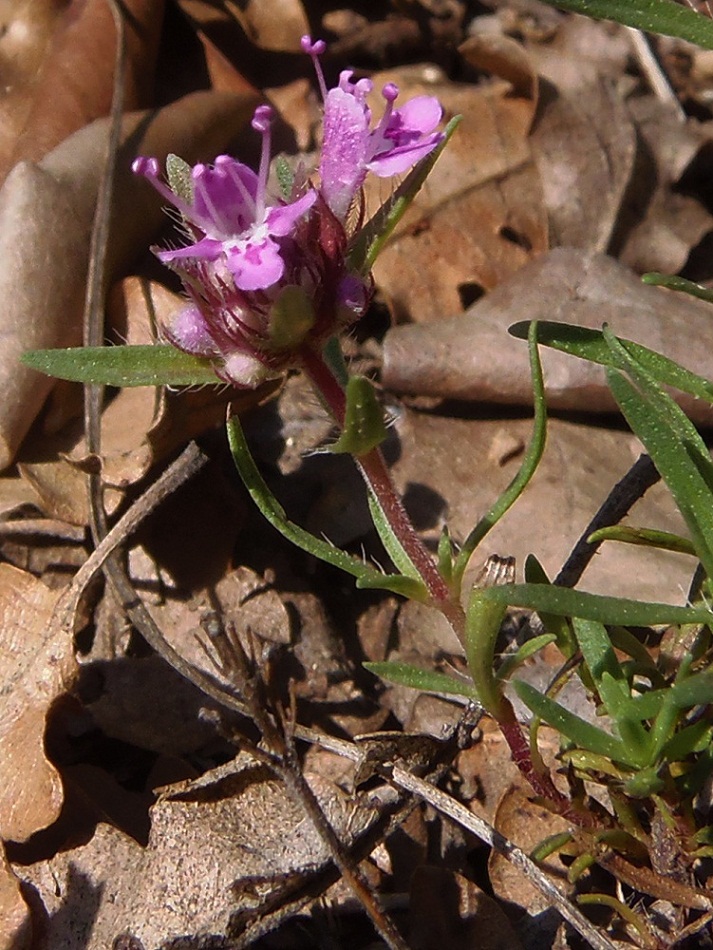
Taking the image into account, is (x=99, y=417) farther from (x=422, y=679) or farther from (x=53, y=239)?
(x=422, y=679)

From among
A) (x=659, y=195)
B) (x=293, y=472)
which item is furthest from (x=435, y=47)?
(x=293, y=472)

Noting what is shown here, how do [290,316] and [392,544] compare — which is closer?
[290,316]

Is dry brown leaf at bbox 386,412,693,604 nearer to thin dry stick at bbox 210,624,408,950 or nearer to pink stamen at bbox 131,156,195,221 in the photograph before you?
thin dry stick at bbox 210,624,408,950

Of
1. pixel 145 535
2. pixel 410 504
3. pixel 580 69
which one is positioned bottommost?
pixel 410 504

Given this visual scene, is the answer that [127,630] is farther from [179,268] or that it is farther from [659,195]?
[659,195]

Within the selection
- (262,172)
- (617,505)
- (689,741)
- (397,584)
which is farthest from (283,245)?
(689,741)

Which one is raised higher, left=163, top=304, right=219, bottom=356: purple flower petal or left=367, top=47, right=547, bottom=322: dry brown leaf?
left=163, top=304, right=219, bottom=356: purple flower petal

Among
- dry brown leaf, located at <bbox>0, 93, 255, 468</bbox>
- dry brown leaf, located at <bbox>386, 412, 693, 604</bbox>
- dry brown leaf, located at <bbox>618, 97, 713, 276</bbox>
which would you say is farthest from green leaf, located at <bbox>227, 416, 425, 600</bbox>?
dry brown leaf, located at <bbox>618, 97, 713, 276</bbox>
